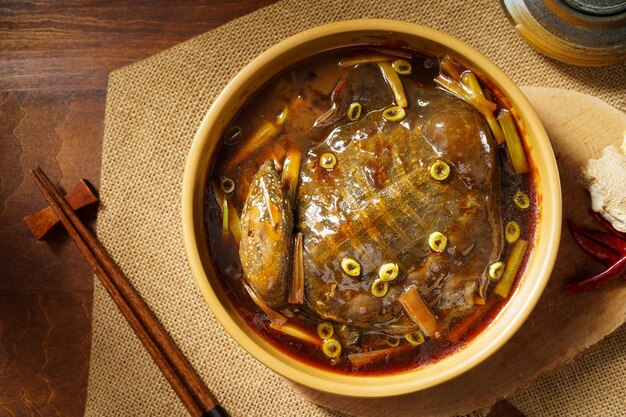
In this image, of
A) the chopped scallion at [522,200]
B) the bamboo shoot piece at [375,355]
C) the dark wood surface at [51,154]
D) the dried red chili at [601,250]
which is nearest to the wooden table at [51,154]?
the dark wood surface at [51,154]

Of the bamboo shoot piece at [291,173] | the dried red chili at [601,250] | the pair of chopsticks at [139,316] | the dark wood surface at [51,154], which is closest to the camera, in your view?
the bamboo shoot piece at [291,173]

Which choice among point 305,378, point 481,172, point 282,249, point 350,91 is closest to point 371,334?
point 305,378

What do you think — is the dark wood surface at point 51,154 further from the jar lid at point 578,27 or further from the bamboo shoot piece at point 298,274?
the jar lid at point 578,27

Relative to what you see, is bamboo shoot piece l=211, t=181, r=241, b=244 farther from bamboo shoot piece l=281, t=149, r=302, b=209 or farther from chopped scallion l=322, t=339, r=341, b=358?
chopped scallion l=322, t=339, r=341, b=358

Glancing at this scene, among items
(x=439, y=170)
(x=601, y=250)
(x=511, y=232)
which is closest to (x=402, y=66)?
(x=439, y=170)

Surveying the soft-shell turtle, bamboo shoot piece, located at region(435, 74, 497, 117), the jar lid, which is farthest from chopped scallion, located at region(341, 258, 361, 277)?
the jar lid

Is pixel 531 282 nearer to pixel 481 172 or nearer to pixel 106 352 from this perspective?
pixel 481 172
